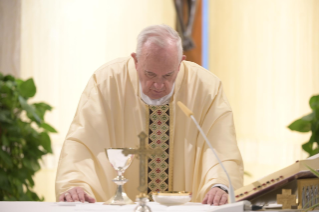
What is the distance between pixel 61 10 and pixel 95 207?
4.52 metres

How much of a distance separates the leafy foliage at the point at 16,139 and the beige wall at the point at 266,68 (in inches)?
117

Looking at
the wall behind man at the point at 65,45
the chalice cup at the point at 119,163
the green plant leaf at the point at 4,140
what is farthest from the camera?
the wall behind man at the point at 65,45

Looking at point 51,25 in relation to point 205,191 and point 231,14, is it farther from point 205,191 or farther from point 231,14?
point 205,191

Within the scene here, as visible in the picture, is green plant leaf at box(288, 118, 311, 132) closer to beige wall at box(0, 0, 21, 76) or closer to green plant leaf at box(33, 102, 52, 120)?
green plant leaf at box(33, 102, 52, 120)

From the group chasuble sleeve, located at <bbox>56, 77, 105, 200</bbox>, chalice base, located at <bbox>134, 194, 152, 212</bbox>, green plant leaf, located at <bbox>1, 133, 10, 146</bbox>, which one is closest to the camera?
chalice base, located at <bbox>134, 194, 152, 212</bbox>

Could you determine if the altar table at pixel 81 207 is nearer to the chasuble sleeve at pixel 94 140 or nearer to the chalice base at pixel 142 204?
the chalice base at pixel 142 204

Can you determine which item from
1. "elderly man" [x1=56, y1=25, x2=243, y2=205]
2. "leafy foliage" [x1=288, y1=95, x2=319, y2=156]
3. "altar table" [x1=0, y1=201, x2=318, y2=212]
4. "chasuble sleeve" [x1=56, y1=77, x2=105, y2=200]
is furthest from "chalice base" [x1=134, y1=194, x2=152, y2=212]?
"leafy foliage" [x1=288, y1=95, x2=319, y2=156]

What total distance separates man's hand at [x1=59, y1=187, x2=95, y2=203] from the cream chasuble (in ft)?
1.75

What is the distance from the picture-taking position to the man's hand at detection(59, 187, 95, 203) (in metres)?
2.55

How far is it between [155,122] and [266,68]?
3.69 metres

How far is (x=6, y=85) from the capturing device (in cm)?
480

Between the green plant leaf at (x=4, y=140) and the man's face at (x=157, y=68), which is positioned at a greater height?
the man's face at (x=157, y=68)

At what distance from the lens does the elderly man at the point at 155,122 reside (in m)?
3.04

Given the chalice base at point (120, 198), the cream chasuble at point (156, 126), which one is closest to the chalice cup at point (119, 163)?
the chalice base at point (120, 198)
